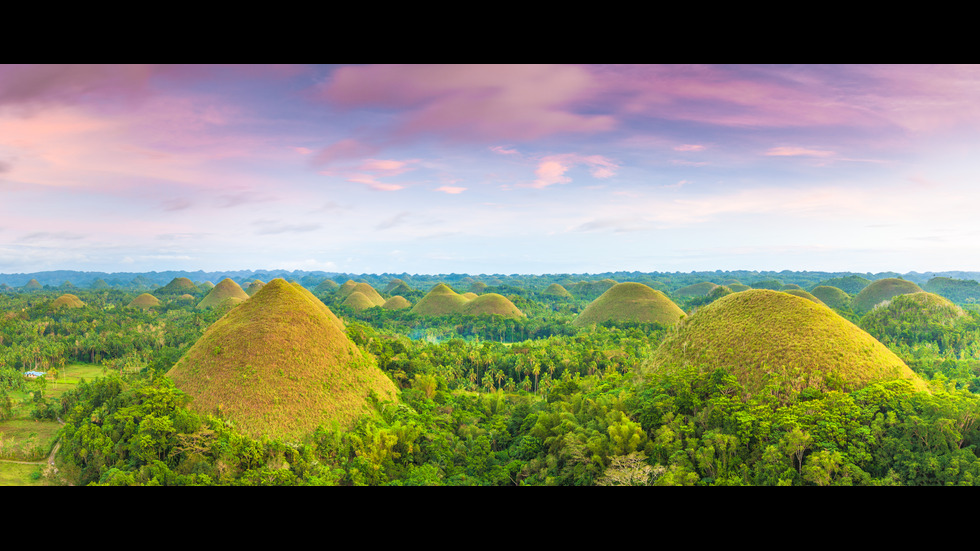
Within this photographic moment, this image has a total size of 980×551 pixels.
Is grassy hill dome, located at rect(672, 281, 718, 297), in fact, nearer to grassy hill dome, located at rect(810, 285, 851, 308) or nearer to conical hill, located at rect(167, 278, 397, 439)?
grassy hill dome, located at rect(810, 285, 851, 308)

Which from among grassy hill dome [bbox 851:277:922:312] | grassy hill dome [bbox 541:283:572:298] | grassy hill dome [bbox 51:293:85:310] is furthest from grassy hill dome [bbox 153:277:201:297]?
grassy hill dome [bbox 851:277:922:312]

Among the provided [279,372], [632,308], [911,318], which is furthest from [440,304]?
[911,318]

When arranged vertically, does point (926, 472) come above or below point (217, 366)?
below

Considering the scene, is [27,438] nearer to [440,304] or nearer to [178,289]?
[440,304]

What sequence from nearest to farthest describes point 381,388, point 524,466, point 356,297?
point 524,466 < point 381,388 < point 356,297

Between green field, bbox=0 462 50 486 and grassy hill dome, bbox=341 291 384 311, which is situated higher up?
grassy hill dome, bbox=341 291 384 311
